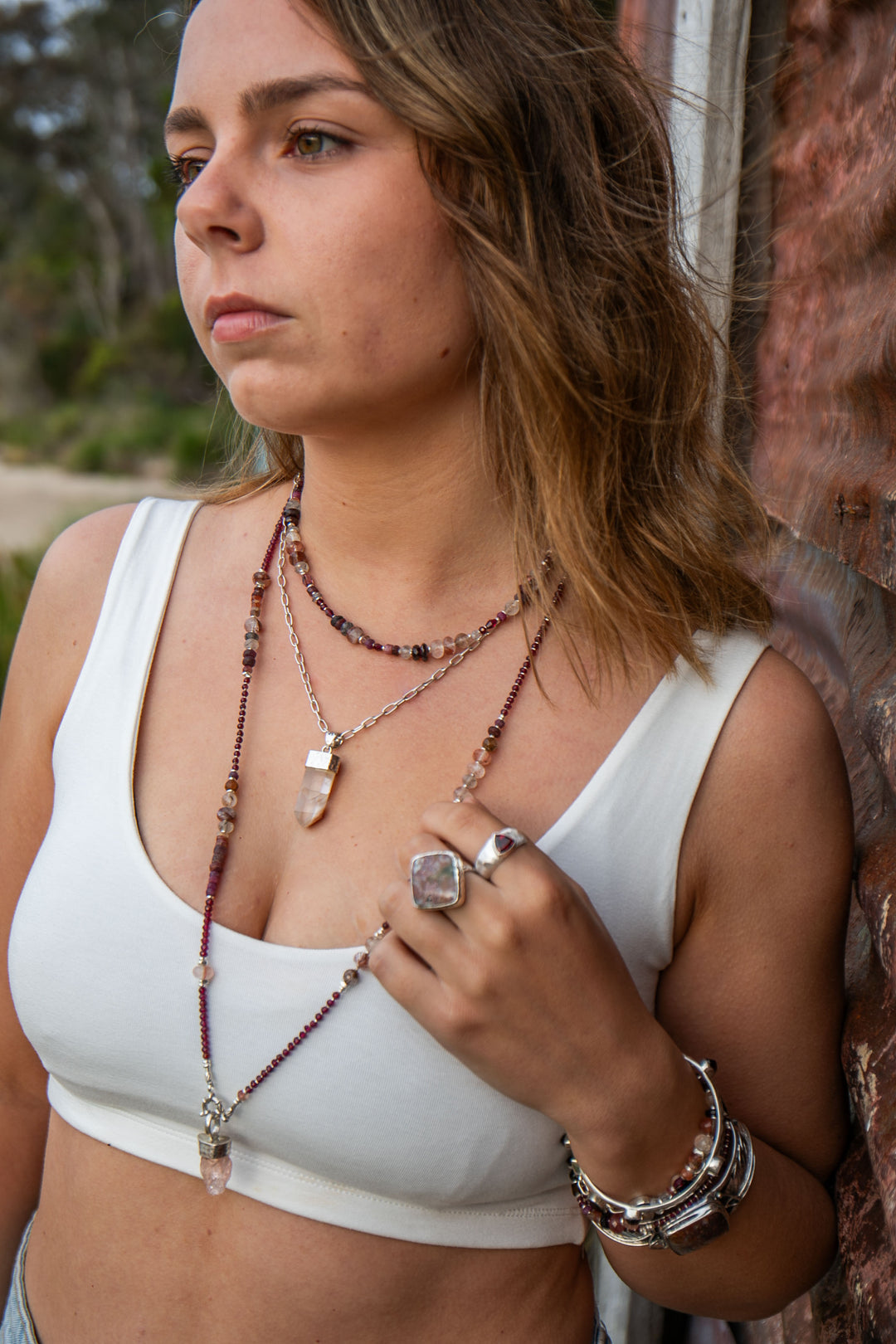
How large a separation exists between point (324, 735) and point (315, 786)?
0.09 metres

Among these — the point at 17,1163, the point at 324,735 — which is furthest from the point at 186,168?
the point at 17,1163

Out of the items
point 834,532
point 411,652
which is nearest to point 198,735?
point 411,652

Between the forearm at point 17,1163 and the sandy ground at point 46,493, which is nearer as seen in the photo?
the forearm at point 17,1163

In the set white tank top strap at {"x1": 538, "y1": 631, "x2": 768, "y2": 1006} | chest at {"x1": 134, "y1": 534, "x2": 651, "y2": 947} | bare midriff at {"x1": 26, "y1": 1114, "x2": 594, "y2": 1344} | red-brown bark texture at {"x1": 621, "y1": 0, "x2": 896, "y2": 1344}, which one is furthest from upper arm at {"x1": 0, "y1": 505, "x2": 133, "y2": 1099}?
red-brown bark texture at {"x1": 621, "y1": 0, "x2": 896, "y2": 1344}

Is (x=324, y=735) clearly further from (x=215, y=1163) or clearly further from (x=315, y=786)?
(x=215, y=1163)

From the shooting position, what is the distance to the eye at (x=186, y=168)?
1.46 meters

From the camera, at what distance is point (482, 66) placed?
1.37m

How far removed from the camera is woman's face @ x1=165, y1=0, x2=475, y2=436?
129cm

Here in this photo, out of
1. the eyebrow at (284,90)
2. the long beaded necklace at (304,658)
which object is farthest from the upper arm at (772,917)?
the eyebrow at (284,90)

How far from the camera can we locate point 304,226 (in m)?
1.29

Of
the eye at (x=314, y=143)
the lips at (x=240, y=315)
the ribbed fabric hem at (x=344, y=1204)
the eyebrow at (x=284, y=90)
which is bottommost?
the ribbed fabric hem at (x=344, y=1204)

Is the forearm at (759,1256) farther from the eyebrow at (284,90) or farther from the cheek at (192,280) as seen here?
the eyebrow at (284,90)

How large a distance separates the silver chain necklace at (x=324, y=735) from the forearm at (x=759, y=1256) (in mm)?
631

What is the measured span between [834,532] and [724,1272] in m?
0.90
